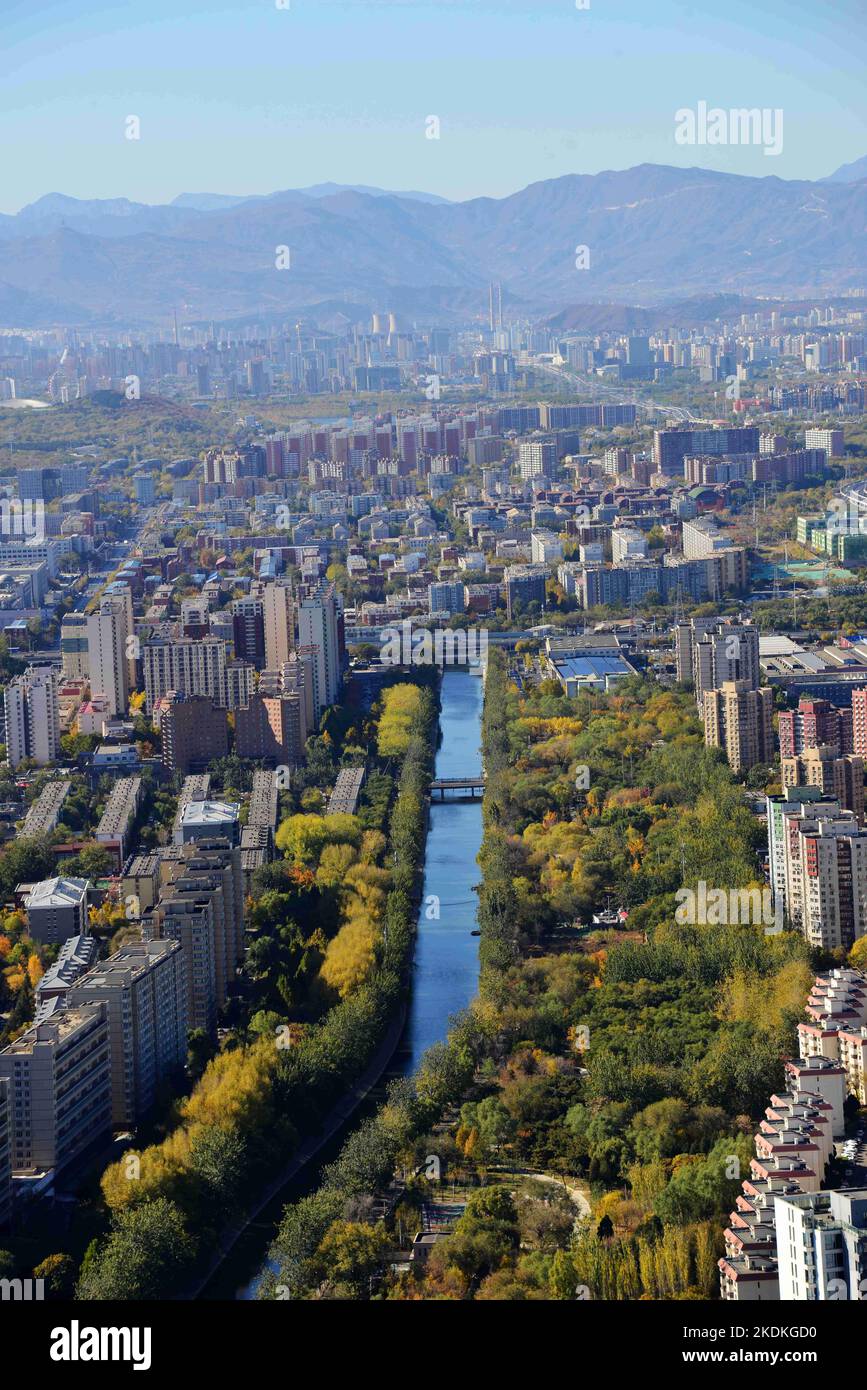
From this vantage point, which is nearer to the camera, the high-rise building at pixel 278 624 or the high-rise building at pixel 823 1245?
the high-rise building at pixel 823 1245

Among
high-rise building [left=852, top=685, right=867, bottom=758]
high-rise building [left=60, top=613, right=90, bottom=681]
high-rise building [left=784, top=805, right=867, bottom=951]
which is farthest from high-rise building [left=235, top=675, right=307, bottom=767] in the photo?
high-rise building [left=784, top=805, right=867, bottom=951]

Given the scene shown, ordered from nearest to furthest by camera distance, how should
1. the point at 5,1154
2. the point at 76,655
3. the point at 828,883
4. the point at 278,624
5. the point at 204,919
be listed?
the point at 5,1154 → the point at 204,919 → the point at 828,883 → the point at 76,655 → the point at 278,624

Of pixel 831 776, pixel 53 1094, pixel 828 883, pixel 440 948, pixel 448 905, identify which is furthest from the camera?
pixel 831 776

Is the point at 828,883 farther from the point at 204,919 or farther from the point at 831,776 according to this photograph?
the point at 204,919

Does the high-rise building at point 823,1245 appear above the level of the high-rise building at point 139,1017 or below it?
above

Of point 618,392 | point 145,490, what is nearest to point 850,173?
point 618,392

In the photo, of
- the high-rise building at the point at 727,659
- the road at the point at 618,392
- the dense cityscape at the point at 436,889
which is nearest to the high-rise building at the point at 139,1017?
the dense cityscape at the point at 436,889

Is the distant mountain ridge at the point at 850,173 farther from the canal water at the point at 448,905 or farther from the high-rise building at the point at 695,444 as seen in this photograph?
the canal water at the point at 448,905
